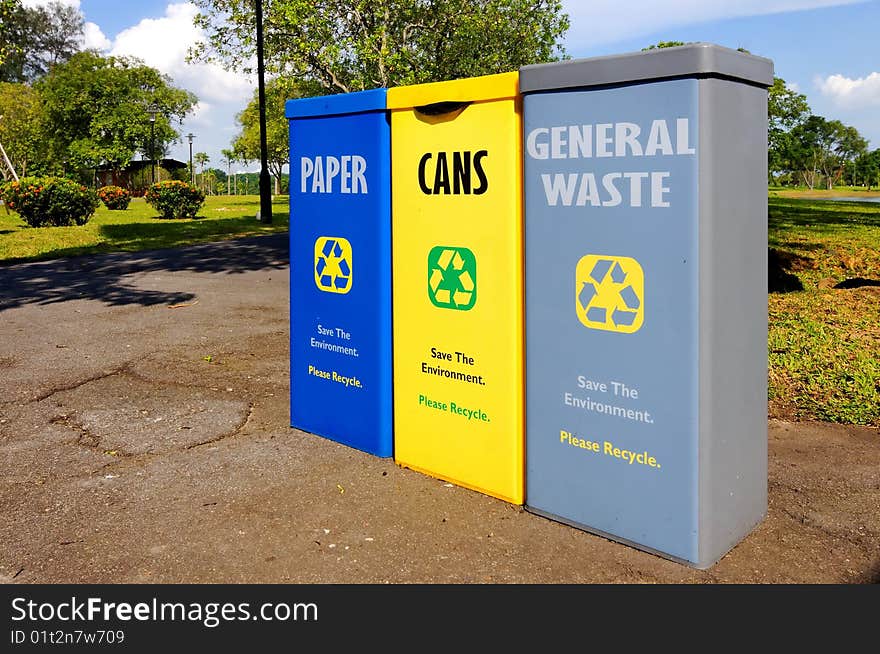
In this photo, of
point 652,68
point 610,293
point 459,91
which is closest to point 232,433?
point 459,91

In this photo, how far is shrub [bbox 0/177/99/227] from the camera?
67.3ft

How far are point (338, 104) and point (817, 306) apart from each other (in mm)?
5372

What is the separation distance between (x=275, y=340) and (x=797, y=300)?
188 inches

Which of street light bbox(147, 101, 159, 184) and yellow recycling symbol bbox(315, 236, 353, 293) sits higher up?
street light bbox(147, 101, 159, 184)

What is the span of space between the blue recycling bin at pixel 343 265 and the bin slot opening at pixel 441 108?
0.93ft

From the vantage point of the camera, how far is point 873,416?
5.01 meters

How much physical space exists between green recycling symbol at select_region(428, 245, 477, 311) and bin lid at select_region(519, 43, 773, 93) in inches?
30.4

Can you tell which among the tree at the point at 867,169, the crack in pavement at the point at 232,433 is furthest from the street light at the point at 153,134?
the tree at the point at 867,169

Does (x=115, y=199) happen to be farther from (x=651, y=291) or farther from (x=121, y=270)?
(x=651, y=291)

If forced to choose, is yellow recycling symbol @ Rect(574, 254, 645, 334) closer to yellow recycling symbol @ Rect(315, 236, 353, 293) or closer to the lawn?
yellow recycling symbol @ Rect(315, 236, 353, 293)

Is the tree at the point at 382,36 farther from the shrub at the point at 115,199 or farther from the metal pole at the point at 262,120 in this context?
the shrub at the point at 115,199

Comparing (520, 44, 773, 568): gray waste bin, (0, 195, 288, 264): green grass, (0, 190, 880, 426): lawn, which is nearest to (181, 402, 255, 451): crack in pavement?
(520, 44, 773, 568): gray waste bin

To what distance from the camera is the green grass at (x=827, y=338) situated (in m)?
5.26

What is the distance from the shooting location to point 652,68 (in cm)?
308
